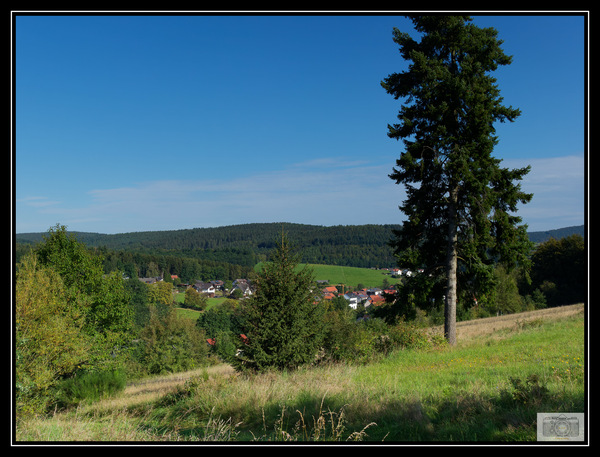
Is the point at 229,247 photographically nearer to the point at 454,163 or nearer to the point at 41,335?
the point at 41,335

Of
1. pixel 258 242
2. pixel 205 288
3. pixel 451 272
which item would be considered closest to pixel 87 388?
pixel 451 272

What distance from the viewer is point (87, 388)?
16.4m

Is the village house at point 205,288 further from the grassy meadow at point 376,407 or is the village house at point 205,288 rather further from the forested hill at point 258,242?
the grassy meadow at point 376,407

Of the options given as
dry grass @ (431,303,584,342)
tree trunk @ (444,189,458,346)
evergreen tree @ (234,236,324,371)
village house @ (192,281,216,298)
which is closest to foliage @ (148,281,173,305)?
village house @ (192,281,216,298)

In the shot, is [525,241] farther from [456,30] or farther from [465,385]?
[465,385]

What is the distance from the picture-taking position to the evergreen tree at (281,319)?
38.5 feet

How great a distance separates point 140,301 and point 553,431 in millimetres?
71708

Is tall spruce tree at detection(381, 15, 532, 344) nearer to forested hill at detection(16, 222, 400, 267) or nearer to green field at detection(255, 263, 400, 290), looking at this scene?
forested hill at detection(16, 222, 400, 267)

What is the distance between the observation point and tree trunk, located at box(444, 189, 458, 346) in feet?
44.8

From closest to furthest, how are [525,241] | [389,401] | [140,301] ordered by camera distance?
[389,401], [525,241], [140,301]

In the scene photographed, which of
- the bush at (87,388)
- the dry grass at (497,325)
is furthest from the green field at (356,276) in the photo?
the bush at (87,388)
